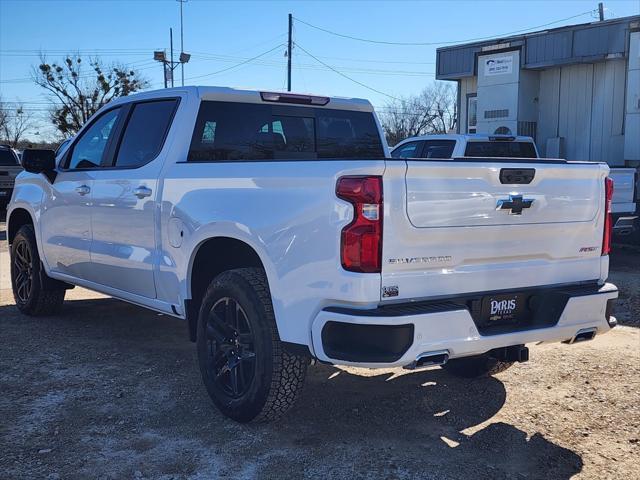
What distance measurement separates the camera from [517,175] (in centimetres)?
374

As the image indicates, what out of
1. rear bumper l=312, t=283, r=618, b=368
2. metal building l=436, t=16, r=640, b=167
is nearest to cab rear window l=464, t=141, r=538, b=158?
metal building l=436, t=16, r=640, b=167

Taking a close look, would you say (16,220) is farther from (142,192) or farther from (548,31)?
(548,31)

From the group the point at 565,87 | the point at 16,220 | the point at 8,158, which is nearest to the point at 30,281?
the point at 16,220

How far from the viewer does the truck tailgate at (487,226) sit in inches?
133

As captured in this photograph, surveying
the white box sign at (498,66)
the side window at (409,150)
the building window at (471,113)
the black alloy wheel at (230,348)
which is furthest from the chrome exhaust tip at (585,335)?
the building window at (471,113)

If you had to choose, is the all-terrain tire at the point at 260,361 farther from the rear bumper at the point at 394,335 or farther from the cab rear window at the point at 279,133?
the cab rear window at the point at 279,133

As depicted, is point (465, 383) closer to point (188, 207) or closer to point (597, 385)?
point (597, 385)

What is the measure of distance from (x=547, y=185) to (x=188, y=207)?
7.02 feet

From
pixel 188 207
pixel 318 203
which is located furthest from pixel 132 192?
pixel 318 203

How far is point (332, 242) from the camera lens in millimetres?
3363

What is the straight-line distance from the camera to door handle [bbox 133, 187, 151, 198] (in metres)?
4.71

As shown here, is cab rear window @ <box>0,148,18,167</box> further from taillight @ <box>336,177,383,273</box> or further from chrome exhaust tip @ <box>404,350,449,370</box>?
chrome exhaust tip @ <box>404,350,449,370</box>

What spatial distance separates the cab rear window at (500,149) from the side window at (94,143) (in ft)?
21.1

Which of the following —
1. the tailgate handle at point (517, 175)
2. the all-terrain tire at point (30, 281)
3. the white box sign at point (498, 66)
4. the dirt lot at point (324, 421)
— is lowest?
the dirt lot at point (324, 421)
